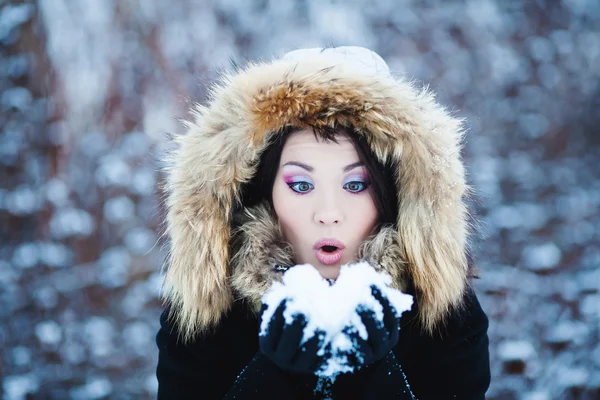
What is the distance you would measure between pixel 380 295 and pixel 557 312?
185 centimetres

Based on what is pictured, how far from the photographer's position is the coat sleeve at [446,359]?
109 centimetres

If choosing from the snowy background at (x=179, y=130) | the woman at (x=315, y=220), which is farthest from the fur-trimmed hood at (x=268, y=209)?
the snowy background at (x=179, y=130)

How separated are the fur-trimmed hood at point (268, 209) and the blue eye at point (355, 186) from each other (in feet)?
0.23

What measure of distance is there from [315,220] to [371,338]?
0.94ft

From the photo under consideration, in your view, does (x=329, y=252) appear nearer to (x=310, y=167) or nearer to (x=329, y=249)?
(x=329, y=249)

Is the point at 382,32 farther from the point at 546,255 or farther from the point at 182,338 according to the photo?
the point at 182,338

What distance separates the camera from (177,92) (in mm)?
2283

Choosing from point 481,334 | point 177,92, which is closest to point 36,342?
point 177,92

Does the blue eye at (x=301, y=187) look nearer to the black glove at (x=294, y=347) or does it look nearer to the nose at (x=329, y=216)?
the nose at (x=329, y=216)

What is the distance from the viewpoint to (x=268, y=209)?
45.1 inches

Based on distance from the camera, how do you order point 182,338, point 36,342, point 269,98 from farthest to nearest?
point 36,342
point 182,338
point 269,98

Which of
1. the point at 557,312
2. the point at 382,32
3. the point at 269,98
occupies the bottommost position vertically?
the point at 557,312

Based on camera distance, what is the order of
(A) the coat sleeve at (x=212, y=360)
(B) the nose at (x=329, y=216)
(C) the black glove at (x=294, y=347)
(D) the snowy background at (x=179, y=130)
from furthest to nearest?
(D) the snowy background at (x=179, y=130) < (A) the coat sleeve at (x=212, y=360) < (B) the nose at (x=329, y=216) < (C) the black glove at (x=294, y=347)

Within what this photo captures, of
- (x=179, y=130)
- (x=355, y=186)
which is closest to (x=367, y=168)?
(x=355, y=186)
